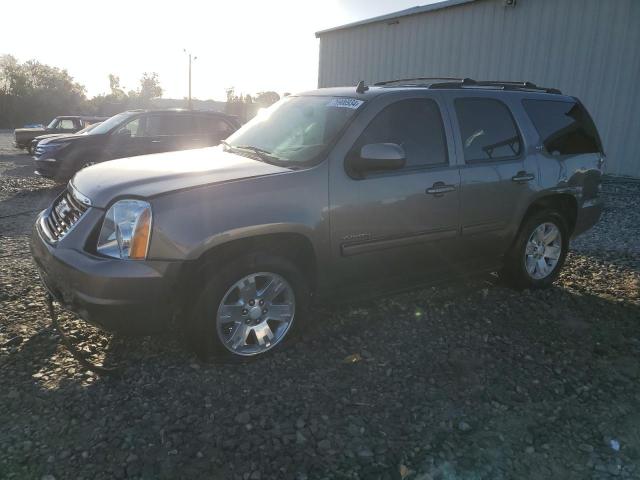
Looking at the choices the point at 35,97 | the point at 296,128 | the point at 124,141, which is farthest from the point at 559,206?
the point at 35,97

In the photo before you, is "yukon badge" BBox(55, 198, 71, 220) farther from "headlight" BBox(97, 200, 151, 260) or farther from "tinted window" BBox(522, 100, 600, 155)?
"tinted window" BBox(522, 100, 600, 155)

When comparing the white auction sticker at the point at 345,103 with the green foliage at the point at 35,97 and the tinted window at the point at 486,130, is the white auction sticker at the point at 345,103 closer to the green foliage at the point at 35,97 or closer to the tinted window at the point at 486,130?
the tinted window at the point at 486,130

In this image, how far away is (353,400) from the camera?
2.92 metres

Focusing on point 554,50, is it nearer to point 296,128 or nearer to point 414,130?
point 414,130

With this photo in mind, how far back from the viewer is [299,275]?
10.7ft

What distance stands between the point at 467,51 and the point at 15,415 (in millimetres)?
13848

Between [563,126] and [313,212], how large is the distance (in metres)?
2.91

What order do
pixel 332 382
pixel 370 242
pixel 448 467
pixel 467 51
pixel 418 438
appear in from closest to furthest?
pixel 448 467 → pixel 418 438 → pixel 332 382 → pixel 370 242 → pixel 467 51

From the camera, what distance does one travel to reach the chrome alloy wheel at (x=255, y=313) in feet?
10.2

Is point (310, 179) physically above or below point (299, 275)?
above

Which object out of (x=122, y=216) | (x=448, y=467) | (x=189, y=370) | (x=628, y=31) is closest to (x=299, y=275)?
(x=189, y=370)

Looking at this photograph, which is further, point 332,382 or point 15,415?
point 332,382

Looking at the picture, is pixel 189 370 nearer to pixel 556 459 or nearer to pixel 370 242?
pixel 370 242

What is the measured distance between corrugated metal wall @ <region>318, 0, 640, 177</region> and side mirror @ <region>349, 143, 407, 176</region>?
10633 mm
